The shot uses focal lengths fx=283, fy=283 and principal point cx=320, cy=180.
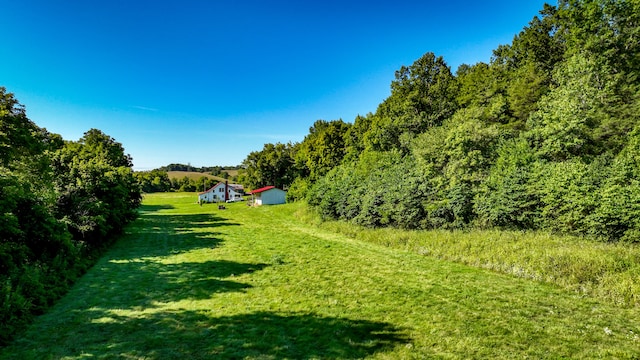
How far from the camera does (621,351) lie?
637 centimetres

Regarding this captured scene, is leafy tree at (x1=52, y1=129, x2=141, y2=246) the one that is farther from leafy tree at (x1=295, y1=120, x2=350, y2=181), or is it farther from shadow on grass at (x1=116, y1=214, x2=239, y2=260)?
leafy tree at (x1=295, y1=120, x2=350, y2=181)

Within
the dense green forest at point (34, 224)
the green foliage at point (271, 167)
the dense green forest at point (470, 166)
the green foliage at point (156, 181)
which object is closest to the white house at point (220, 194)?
the green foliage at point (271, 167)

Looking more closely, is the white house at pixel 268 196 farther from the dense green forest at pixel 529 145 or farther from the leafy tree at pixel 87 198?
the leafy tree at pixel 87 198

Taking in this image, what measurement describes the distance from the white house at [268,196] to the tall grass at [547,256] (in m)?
39.9

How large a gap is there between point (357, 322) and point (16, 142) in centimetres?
1161

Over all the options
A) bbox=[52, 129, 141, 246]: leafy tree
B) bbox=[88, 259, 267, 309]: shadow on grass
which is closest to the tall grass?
bbox=[88, 259, 267, 309]: shadow on grass

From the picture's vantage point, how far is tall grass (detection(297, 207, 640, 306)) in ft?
32.5

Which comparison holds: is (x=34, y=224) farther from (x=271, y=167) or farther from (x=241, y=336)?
(x=271, y=167)

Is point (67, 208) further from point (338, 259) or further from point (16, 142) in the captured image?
point (338, 259)

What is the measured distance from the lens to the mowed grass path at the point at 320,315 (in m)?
6.56

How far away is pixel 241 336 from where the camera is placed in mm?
7184

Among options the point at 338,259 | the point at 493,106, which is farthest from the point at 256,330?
the point at 493,106

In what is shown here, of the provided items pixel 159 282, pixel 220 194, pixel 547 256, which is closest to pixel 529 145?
pixel 547 256

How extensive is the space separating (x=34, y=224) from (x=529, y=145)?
2692cm
